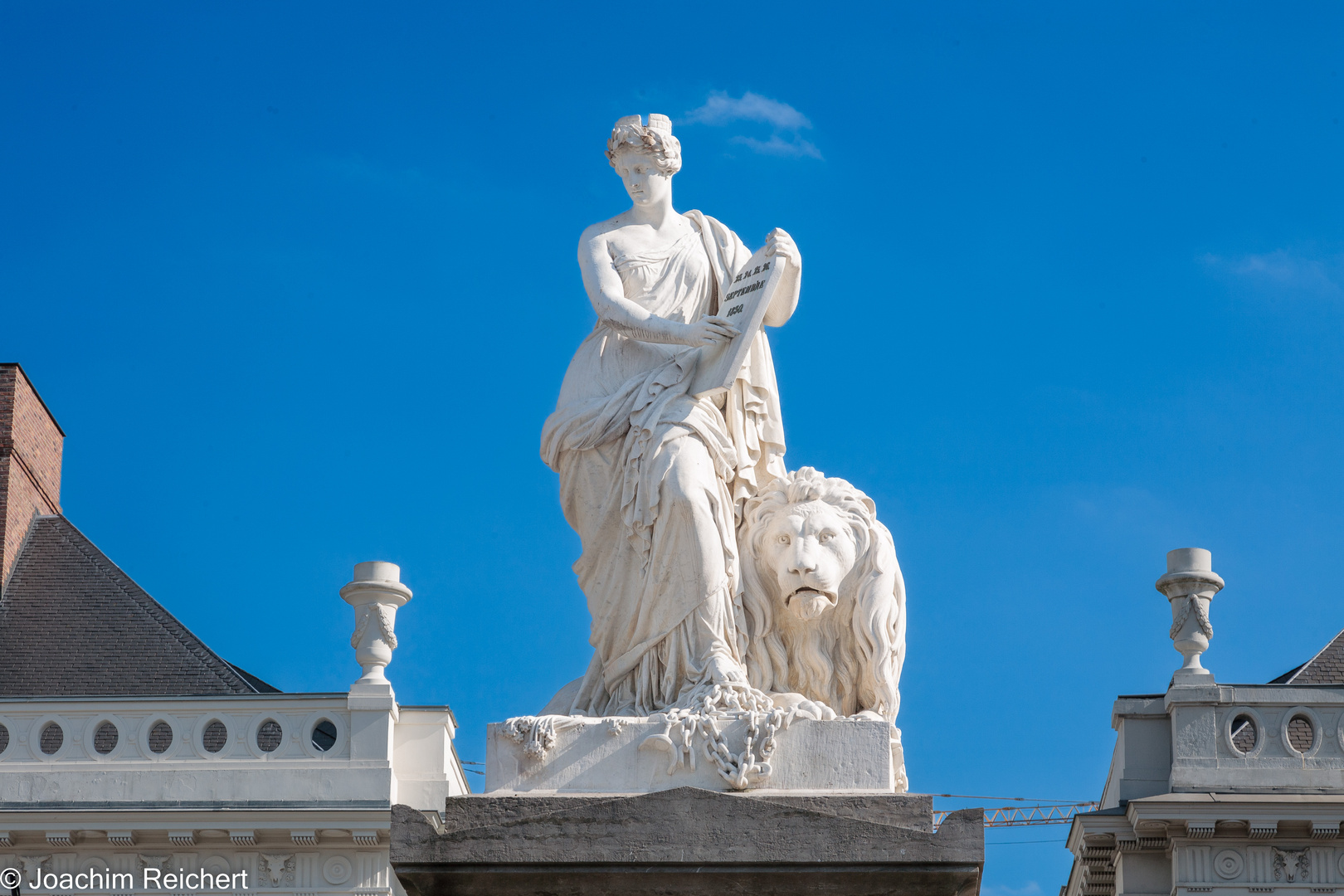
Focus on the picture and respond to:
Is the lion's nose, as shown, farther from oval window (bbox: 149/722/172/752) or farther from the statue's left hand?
oval window (bbox: 149/722/172/752)

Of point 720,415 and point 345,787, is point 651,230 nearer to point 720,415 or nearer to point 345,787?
point 720,415

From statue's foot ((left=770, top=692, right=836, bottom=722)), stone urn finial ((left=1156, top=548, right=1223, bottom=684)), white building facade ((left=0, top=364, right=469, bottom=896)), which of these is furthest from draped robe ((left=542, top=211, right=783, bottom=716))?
white building facade ((left=0, top=364, right=469, bottom=896))

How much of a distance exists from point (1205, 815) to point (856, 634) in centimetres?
1457

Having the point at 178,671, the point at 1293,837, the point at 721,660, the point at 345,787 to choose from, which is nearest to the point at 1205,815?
the point at 1293,837

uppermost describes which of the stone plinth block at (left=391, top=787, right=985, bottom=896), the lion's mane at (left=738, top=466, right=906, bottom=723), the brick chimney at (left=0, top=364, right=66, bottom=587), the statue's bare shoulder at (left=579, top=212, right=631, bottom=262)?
the brick chimney at (left=0, top=364, right=66, bottom=587)

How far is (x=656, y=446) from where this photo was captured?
10859 mm

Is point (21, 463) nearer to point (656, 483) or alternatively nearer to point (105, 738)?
point (105, 738)

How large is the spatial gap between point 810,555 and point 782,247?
1405mm

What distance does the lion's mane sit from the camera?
10.8 m

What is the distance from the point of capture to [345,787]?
26.5 metres

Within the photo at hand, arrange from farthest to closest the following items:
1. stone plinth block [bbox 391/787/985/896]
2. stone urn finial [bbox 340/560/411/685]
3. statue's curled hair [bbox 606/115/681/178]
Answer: stone urn finial [bbox 340/560/411/685] → statue's curled hair [bbox 606/115/681/178] → stone plinth block [bbox 391/787/985/896]

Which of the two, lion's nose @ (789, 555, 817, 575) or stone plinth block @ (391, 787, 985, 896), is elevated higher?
lion's nose @ (789, 555, 817, 575)

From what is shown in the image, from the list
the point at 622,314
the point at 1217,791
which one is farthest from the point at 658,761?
the point at 1217,791

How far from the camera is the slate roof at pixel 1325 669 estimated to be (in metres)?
28.1
